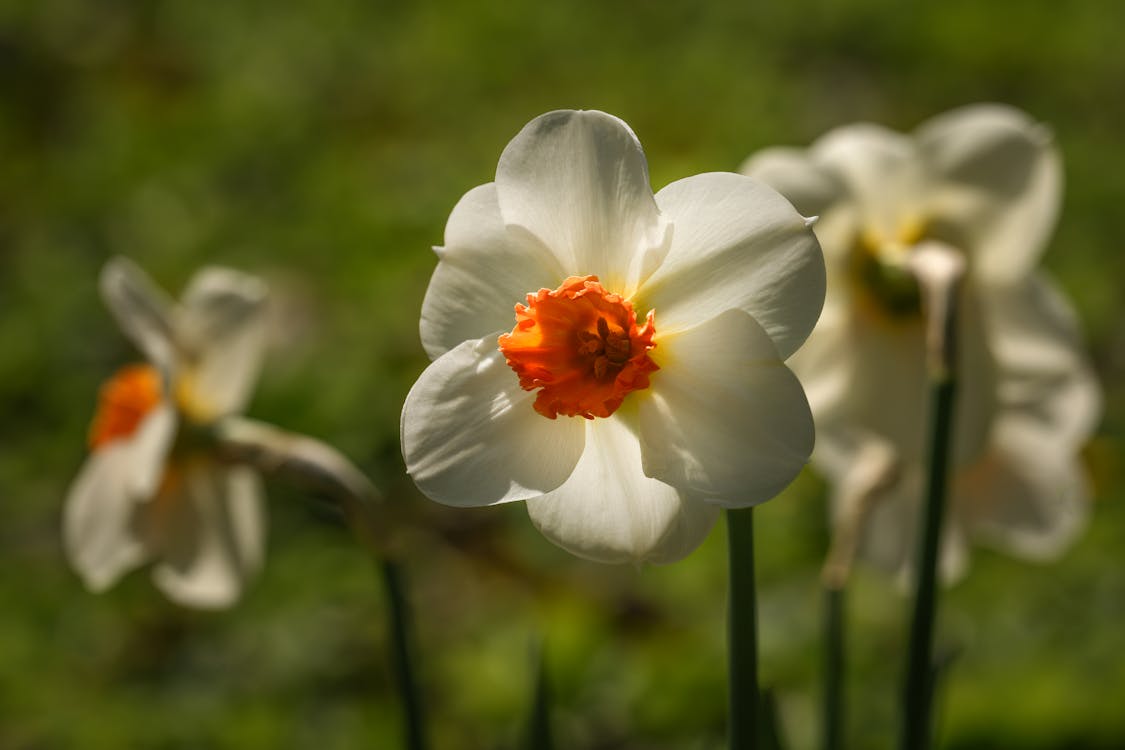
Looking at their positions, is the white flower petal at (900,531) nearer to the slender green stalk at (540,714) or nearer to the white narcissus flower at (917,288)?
the white narcissus flower at (917,288)

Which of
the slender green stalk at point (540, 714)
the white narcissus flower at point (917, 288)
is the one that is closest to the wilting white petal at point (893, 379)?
the white narcissus flower at point (917, 288)

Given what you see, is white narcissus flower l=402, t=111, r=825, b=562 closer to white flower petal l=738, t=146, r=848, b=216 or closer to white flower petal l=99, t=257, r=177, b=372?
white flower petal l=738, t=146, r=848, b=216

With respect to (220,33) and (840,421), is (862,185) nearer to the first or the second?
(840,421)

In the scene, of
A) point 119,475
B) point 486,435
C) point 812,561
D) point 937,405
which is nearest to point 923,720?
point 937,405

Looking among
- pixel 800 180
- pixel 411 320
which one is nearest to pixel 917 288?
pixel 800 180

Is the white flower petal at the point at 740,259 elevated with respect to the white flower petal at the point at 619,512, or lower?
elevated

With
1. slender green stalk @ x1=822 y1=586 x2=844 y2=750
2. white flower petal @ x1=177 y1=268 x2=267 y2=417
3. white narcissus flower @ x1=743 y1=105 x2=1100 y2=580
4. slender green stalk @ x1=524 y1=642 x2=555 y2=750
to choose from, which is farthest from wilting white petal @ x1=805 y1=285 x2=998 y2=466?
white flower petal @ x1=177 y1=268 x2=267 y2=417
